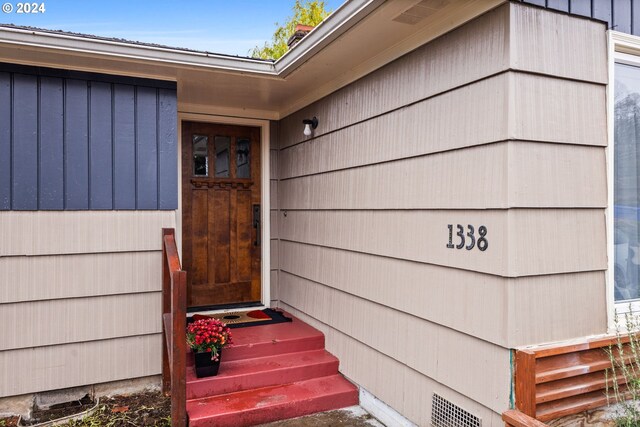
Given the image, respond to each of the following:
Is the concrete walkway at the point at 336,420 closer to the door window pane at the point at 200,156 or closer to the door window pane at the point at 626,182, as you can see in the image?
the door window pane at the point at 626,182

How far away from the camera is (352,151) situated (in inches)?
129

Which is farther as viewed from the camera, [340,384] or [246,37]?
[246,37]

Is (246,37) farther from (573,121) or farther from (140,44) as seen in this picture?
(573,121)

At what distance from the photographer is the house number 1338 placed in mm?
2084

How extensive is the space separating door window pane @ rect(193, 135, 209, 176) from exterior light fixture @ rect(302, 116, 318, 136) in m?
1.12

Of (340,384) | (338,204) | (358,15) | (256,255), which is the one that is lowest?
(340,384)

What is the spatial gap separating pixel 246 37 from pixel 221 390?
11873mm

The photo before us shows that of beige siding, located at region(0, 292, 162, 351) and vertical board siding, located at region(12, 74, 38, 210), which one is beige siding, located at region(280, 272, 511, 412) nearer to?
beige siding, located at region(0, 292, 162, 351)

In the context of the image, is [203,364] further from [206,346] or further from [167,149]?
[167,149]

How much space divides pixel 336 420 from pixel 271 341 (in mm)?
798

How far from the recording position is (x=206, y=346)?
2.99 metres

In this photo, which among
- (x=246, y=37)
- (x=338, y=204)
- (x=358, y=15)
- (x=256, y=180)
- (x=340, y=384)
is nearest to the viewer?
(x=358, y=15)

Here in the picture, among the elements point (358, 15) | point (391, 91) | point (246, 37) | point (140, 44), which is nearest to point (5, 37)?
point (140, 44)

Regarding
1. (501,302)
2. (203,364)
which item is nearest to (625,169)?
(501,302)
